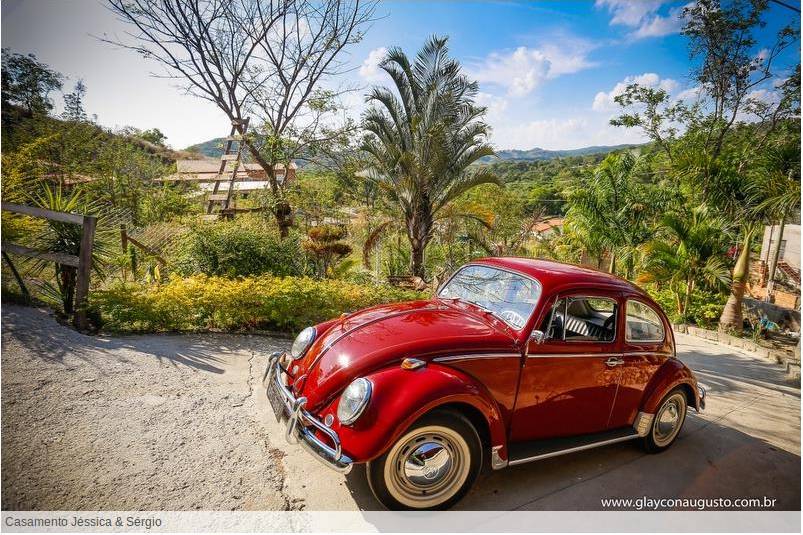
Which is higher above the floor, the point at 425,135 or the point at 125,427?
the point at 425,135

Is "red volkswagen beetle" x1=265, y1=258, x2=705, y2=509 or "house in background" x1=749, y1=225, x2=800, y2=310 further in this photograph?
"house in background" x1=749, y1=225, x2=800, y2=310

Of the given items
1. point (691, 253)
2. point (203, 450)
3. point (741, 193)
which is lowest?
point (203, 450)

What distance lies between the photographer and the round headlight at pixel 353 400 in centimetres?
222

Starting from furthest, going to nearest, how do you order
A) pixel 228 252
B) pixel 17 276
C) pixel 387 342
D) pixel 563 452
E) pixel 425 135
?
pixel 425 135, pixel 228 252, pixel 17 276, pixel 563 452, pixel 387 342

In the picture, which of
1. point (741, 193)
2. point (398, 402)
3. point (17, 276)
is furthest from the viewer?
point (741, 193)

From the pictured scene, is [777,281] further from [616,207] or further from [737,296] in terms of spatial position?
[737,296]

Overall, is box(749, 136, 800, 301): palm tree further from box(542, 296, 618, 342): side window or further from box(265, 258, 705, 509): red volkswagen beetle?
box(542, 296, 618, 342): side window

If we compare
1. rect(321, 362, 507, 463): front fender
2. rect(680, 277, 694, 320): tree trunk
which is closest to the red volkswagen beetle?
rect(321, 362, 507, 463): front fender

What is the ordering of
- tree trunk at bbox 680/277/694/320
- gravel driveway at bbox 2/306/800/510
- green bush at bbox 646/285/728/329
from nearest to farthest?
gravel driveway at bbox 2/306/800/510, tree trunk at bbox 680/277/694/320, green bush at bbox 646/285/728/329

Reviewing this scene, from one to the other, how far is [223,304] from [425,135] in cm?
472

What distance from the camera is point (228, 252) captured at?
6391 millimetres

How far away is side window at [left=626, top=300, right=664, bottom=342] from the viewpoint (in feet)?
10.6

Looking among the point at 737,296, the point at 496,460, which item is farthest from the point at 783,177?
the point at 737,296

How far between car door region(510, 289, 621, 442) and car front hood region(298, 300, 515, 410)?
1.03 ft
